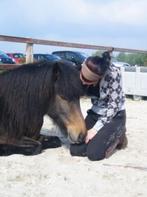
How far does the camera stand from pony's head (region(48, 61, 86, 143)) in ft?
13.3

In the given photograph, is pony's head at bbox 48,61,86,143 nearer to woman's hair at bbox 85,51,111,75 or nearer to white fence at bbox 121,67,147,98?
woman's hair at bbox 85,51,111,75

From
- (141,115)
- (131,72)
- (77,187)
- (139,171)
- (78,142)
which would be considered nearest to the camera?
(77,187)

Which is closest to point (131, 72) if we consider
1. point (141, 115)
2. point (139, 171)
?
point (141, 115)

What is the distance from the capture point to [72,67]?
4.21 metres

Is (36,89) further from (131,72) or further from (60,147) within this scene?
(131,72)

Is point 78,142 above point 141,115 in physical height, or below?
above

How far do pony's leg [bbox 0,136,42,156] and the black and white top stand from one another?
0.59m

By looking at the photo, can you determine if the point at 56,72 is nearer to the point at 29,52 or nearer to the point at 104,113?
the point at 104,113

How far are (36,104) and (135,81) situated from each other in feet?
23.4

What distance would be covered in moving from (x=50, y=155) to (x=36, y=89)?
62cm

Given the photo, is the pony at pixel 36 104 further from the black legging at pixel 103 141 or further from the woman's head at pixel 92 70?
the black legging at pixel 103 141

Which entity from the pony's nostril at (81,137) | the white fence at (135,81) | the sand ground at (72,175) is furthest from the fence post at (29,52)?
the pony's nostril at (81,137)

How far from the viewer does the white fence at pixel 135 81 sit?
421 inches

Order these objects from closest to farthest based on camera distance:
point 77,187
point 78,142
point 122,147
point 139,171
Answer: point 77,187 → point 139,171 → point 78,142 → point 122,147
